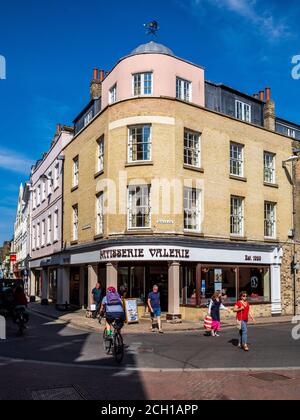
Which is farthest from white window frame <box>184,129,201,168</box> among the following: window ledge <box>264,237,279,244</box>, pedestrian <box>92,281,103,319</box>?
pedestrian <box>92,281,103,319</box>

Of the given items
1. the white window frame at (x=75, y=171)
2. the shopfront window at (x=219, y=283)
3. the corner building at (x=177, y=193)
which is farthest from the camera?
the white window frame at (x=75, y=171)

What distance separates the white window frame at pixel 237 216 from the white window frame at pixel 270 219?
2.15m

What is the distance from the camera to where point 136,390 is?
28.4ft

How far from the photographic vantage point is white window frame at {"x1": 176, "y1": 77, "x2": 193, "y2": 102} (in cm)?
2364

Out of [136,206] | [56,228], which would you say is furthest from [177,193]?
[56,228]

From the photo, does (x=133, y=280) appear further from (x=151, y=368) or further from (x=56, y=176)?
(x=56, y=176)

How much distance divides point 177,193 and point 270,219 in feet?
25.2

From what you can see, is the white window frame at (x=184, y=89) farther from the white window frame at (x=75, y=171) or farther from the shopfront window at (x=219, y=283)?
the shopfront window at (x=219, y=283)

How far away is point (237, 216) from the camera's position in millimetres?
25328

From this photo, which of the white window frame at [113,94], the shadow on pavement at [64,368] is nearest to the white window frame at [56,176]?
the white window frame at [113,94]

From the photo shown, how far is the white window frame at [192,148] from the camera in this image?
912 inches
